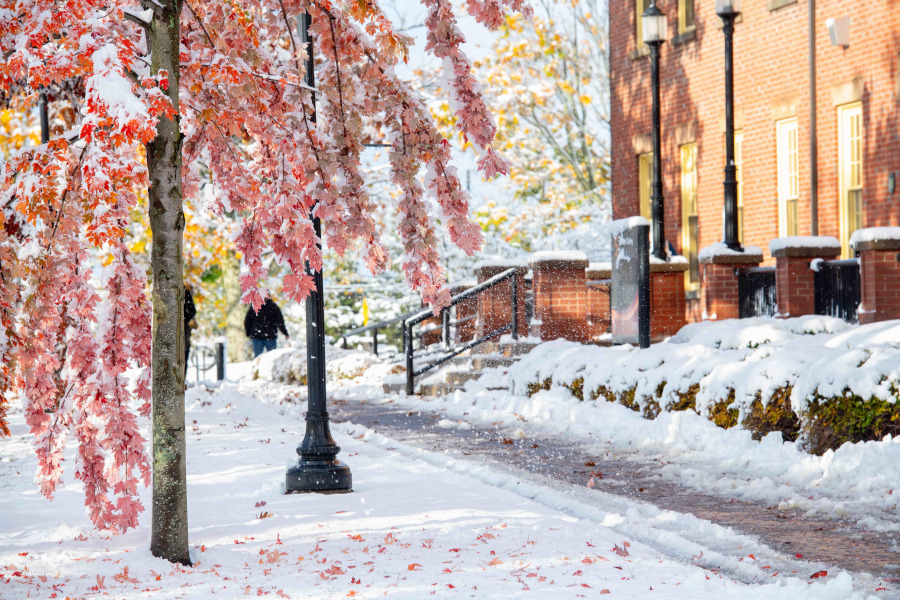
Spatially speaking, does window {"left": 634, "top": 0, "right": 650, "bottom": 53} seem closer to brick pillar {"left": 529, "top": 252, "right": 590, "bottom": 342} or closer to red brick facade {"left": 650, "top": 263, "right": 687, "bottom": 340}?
brick pillar {"left": 529, "top": 252, "right": 590, "bottom": 342}

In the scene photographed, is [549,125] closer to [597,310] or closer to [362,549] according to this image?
[597,310]

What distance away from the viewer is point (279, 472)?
9.57m

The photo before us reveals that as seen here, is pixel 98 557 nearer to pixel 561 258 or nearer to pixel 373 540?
pixel 373 540

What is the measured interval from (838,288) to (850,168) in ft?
12.7

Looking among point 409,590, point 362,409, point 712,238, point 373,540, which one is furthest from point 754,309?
point 409,590

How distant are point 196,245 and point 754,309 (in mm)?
14804

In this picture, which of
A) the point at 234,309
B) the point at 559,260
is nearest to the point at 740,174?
the point at 559,260

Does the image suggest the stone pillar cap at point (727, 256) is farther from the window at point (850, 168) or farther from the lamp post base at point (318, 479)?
the lamp post base at point (318, 479)

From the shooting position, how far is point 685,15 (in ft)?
67.8

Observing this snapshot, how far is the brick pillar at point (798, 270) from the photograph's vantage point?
1380cm

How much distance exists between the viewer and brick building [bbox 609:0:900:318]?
16281mm

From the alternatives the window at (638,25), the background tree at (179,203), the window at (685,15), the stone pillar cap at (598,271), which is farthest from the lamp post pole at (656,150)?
the background tree at (179,203)

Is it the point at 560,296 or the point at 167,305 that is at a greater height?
the point at 560,296

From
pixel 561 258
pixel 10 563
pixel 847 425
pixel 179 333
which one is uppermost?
pixel 561 258
